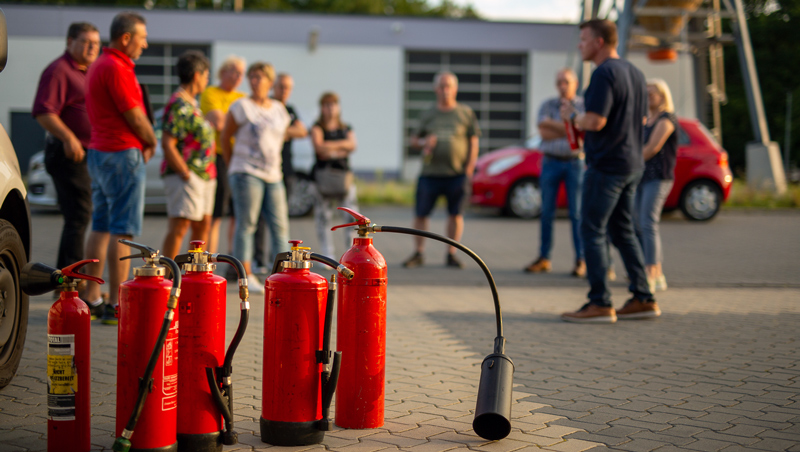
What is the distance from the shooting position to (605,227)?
19.7 feet

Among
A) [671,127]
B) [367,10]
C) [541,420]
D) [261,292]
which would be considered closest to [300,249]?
[541,420]

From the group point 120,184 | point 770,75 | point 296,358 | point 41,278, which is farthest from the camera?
point 770,75

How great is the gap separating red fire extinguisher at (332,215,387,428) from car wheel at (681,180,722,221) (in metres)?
12.1

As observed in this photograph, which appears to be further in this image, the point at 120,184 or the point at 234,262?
the point at 120,184

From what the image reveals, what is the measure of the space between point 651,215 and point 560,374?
3.23 meters

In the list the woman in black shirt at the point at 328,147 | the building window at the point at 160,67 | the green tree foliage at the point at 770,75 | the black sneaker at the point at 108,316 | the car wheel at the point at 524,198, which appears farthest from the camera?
the green tree foliage at the point at 770,75

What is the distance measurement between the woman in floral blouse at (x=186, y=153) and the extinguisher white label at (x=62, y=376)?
3.14 metres

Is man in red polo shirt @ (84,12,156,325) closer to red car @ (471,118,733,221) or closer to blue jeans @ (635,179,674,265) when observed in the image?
blue jeans @ (635,179,674,265)

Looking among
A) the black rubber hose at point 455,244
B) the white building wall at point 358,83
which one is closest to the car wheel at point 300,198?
the black rubber hose at point 455,244

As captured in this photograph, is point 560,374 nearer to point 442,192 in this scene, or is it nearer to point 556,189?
point 556,189

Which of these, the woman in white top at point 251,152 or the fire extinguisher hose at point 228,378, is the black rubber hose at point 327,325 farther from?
the woman in white top at point 251,152

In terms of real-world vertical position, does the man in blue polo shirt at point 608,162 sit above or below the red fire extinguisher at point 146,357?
above

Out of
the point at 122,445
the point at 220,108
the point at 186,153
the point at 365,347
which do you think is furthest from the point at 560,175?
the point at 122,445

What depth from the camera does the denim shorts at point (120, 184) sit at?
534cm
